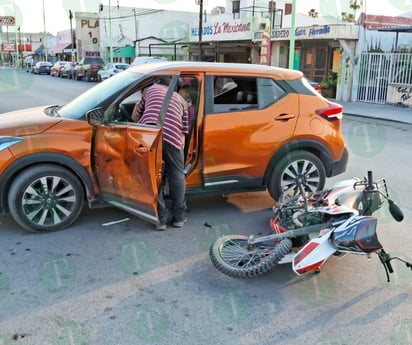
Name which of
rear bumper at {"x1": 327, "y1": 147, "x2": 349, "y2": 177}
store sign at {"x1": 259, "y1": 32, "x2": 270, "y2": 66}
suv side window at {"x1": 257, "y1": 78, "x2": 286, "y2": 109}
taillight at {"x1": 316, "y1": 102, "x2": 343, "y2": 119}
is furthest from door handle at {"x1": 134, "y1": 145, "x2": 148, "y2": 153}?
store sign at {"x1": 259, "y1": 32, "x2": 270, "y2": 66}

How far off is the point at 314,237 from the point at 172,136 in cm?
170

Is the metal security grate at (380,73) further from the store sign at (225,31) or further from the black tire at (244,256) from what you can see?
the black tire at (244,256)

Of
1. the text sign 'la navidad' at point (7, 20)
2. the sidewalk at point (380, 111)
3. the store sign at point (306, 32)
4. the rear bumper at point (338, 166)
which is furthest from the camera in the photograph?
the text sign 'la navidad' at point (7, 20)

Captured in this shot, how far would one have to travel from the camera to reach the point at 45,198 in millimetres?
4496

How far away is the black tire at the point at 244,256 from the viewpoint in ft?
11.6

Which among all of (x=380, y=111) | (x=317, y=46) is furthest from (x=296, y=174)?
(x=317, y=46)

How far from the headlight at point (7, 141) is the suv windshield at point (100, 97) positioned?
1.94 feet

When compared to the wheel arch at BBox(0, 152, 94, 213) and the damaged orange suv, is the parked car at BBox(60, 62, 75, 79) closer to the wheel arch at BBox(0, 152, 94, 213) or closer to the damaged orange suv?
the damaged orange suv

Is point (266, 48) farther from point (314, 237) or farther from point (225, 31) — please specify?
point (314, 237)

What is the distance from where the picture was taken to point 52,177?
4461 millimetres

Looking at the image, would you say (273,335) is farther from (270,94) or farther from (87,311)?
(270,94)

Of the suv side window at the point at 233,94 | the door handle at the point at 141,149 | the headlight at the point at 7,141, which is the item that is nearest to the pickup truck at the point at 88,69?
the suv side window at the point at 233,94

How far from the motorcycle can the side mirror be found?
5.54ft

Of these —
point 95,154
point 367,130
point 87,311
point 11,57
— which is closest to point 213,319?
point 87,311
